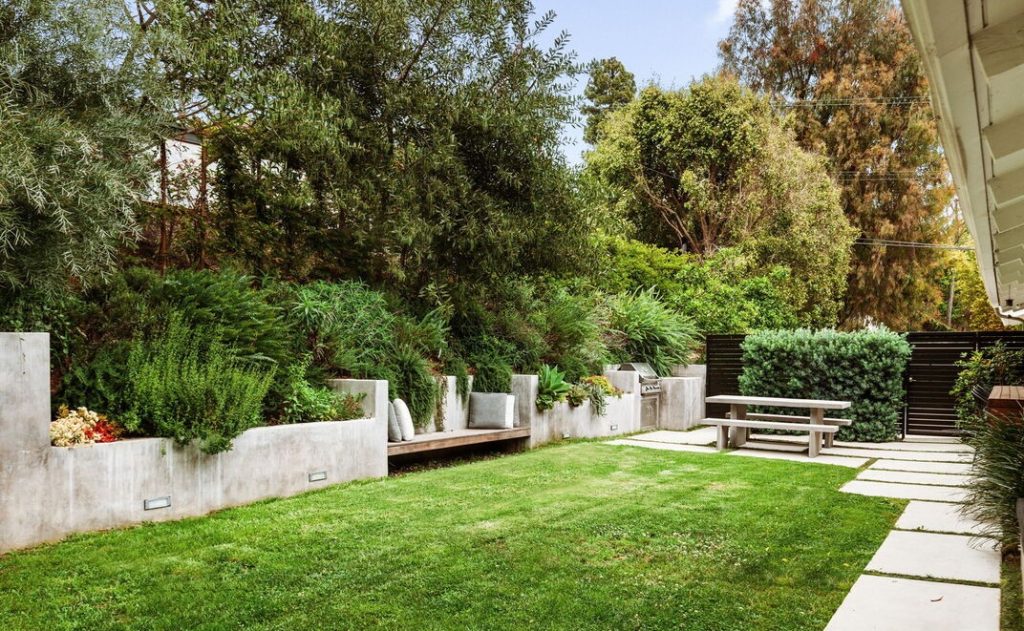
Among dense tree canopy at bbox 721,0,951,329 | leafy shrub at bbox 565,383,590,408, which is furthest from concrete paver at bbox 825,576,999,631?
dense tree canopy at bbox 721,0,951,329

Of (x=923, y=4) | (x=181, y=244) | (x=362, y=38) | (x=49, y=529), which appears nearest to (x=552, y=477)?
(x=49, y=529)

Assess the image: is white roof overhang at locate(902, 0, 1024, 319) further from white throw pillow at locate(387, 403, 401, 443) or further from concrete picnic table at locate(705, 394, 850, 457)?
concrete picnic table at locate(705, 394, 850, 457)

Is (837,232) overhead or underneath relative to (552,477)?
overhead

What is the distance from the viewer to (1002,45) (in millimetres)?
1375

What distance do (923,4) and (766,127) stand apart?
20.0 m

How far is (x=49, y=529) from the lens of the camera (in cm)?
476

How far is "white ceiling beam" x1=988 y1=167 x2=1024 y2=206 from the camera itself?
233 centimetres

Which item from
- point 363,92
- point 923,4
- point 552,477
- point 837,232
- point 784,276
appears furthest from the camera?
point 837,232

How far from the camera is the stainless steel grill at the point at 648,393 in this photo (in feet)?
40.3

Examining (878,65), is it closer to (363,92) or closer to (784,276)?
(784,276)

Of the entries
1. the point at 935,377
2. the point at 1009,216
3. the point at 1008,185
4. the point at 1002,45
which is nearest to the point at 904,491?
the point at 1009,216

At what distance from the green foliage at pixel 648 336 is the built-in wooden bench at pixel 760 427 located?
276 cm

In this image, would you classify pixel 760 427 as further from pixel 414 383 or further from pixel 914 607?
pixel 914 607

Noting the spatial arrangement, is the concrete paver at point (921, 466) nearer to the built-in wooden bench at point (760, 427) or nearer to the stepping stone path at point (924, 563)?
the stepping stone path at point (924, 563)
